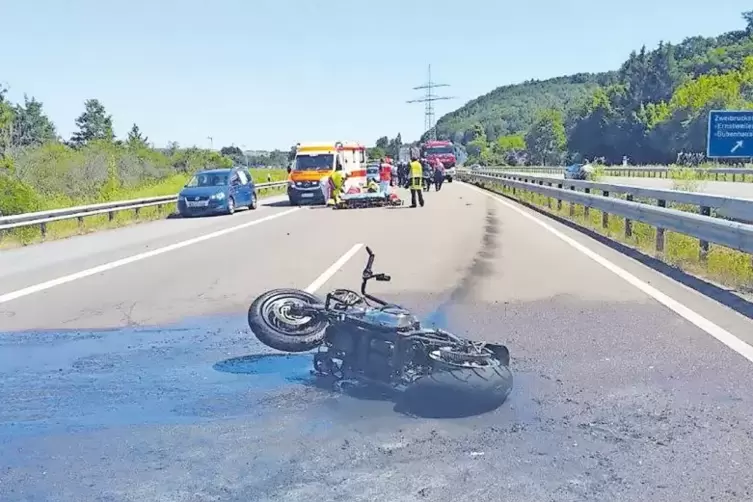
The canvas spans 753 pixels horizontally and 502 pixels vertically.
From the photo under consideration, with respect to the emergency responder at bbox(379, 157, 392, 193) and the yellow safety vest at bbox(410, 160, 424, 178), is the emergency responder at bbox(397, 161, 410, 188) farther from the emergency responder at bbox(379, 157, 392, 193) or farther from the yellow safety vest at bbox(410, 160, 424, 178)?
the yellow safety vest at bbox(410, 160, 424, 178)

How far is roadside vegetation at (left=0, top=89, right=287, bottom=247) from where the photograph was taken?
27484 mm

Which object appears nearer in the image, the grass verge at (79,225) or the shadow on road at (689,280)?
the shadow on road at (689,280)

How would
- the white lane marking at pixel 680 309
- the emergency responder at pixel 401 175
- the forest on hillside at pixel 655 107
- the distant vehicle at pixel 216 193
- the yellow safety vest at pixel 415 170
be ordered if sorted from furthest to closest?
the forest on hillside at pixel 655 107 → the emergency responder at pixel 401 175 → the yellow safety vest at pixel 415 170 → the distant vehicle at pixel 216 193 → the white lane marking at pixel 680 309

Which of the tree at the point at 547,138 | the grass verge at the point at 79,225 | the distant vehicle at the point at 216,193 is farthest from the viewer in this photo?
the tree at the point at 547,138

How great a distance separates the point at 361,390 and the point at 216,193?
24.0 metres

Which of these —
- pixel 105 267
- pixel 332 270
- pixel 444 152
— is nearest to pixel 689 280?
pixel 332 270

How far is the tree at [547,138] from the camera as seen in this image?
535 ft

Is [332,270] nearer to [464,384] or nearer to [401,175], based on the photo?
[464,384]

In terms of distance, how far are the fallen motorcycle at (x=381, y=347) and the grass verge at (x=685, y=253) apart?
5901mm

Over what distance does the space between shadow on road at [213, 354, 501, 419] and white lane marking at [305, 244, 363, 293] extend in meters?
3.73

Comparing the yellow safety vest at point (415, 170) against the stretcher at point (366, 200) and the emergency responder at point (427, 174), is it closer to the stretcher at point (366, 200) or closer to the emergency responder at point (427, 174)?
the stretcher at point (366, 200)

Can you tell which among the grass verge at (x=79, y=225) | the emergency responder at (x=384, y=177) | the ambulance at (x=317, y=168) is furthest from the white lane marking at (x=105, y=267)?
the ambulance at (x=317, y=168)

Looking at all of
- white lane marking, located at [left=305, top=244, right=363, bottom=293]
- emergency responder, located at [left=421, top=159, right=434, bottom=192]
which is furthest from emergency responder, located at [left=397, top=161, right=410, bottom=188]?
white lane marking, located at [left=305, top=244, right=363, bottom=293]

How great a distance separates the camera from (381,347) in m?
6.05
